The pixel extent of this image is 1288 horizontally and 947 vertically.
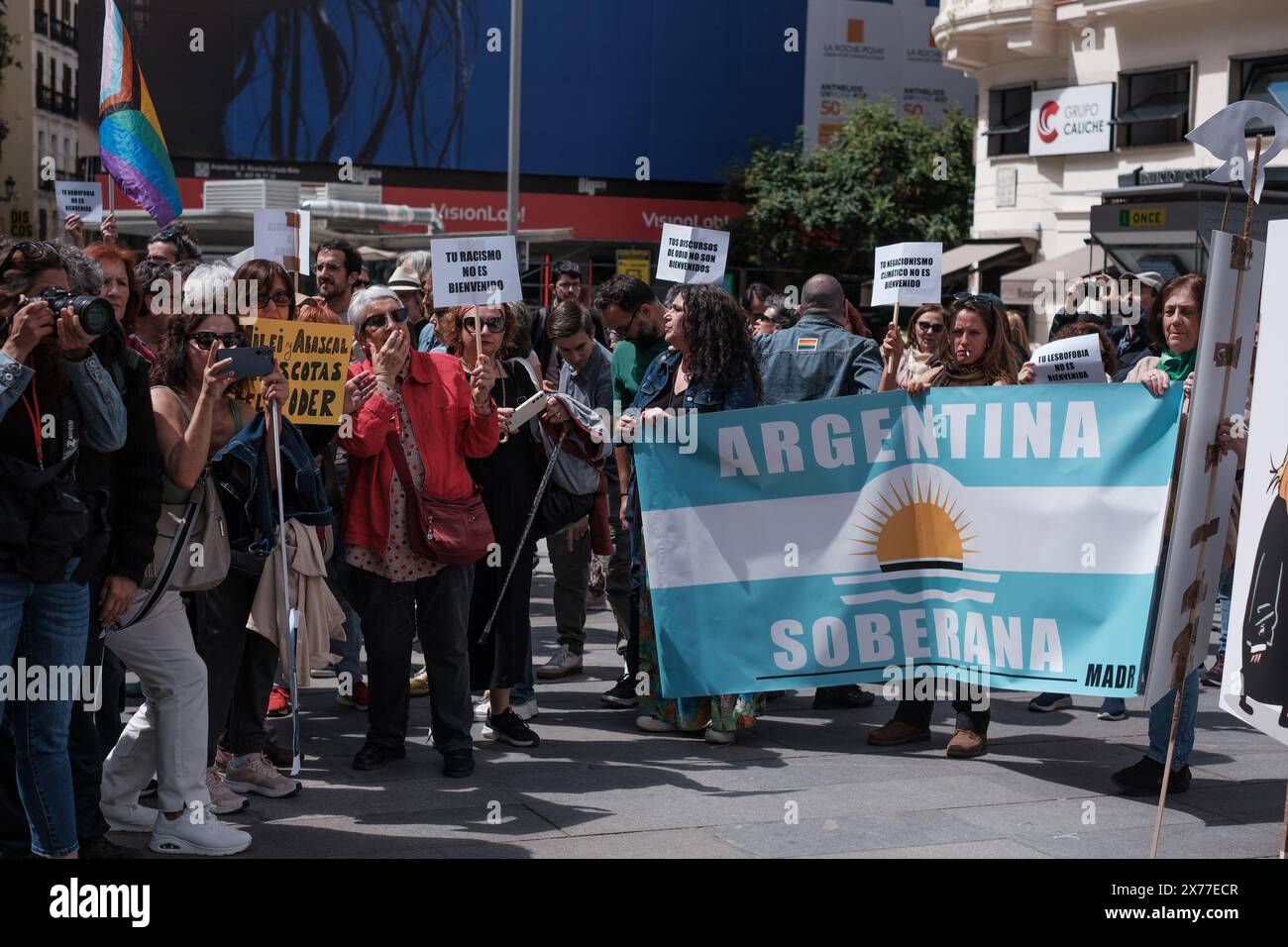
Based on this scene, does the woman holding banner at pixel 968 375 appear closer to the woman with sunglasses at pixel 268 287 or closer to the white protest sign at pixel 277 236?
the woman with sunglasses at pixel 268 287

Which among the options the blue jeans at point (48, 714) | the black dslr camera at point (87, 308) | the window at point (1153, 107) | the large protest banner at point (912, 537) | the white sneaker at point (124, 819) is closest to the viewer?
the black dslr camera at point (87, 308)

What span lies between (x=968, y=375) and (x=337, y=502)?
282 cm

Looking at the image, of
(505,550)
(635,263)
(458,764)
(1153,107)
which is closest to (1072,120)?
(1153,107)

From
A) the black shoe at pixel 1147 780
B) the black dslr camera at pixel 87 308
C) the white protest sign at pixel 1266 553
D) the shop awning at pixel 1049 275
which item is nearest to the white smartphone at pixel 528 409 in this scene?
the black dslr camera at pixel 87 308

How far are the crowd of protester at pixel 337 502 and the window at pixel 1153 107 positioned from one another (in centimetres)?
2203

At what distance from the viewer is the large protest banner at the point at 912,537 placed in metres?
5.86

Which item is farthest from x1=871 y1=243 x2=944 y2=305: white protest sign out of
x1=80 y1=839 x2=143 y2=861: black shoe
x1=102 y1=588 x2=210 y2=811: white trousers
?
x1=80 y1=839 x2=143 y2=861: black shoe

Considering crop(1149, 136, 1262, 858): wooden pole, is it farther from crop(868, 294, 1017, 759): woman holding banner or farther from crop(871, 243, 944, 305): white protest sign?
crop(871, 243, 944, 305): white protest sign

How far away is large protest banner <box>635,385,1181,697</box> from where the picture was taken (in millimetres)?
5859

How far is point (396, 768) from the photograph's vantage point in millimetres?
6039

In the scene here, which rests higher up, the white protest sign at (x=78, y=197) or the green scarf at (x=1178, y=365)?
the white protest sign at (x=78, y=197)
